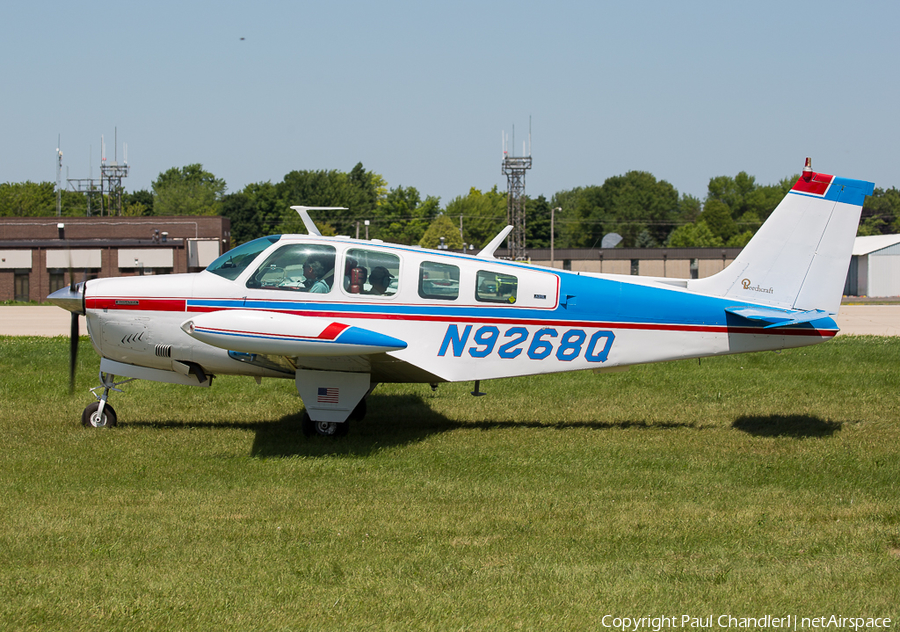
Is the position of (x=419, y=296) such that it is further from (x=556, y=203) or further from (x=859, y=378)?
(x=556, y=203)

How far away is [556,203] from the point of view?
473ft

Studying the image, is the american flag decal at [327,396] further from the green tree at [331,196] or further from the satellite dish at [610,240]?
the green tree at [331,196]

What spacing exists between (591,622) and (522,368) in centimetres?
508

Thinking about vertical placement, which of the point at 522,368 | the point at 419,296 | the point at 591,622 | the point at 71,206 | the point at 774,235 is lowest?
the point at 591,622

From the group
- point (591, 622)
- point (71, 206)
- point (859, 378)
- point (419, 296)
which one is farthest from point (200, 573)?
point (71, 206)

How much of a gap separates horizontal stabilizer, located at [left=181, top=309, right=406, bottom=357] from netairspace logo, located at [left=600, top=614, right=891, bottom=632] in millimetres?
4496

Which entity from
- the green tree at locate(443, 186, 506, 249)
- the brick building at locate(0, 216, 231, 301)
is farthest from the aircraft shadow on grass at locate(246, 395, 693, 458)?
the green tree at locate(443, 186, 506, 249)

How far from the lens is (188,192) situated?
124 m

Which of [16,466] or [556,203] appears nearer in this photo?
[16,466]

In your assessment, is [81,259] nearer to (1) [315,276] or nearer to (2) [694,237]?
(1) [315,276]

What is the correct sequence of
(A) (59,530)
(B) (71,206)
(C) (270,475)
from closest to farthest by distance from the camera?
1. (A) (59,530)
2. (C) (270,475)
3. (B) (71,206)

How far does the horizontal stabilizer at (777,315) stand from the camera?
9.13 metres

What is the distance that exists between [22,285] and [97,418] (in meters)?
47.7

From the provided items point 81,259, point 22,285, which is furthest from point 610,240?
point 22,285
